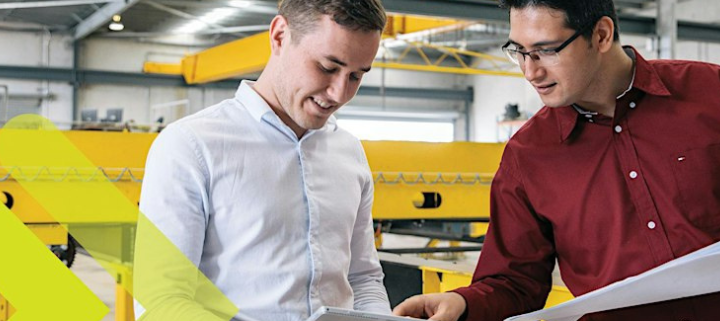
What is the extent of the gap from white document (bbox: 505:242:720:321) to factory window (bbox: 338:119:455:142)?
1795 centimetres

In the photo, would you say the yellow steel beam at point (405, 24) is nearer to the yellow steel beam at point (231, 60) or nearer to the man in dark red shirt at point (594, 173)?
Answer: the yellow steel beam at point (231, 60)

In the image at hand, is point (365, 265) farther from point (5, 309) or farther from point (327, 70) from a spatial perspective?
point (5, 309)

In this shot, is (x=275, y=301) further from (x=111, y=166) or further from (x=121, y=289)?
(x=111, y=166)

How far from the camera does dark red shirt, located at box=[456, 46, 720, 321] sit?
1629mm

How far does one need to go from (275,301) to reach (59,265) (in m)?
2.50

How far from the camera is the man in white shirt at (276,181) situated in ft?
4.68

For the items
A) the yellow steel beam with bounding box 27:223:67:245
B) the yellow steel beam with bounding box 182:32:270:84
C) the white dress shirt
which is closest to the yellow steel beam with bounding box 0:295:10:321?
the yellow steel beam with bounding box 27:223:67:245

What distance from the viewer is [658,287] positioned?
1410 millimetres

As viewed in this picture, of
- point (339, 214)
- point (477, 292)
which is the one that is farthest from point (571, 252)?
point (339, 214)

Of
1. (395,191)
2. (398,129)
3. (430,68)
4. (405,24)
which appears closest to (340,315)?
(395,191)

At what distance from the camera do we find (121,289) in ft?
14.2

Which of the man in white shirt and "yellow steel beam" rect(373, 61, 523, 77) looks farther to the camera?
"yellow steel beam" rect(373, 61, 523, 77)

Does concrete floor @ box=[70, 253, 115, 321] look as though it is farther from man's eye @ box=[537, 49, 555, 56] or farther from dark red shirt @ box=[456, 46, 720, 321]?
man's eye @ box=[537, 49, 555, 56]
